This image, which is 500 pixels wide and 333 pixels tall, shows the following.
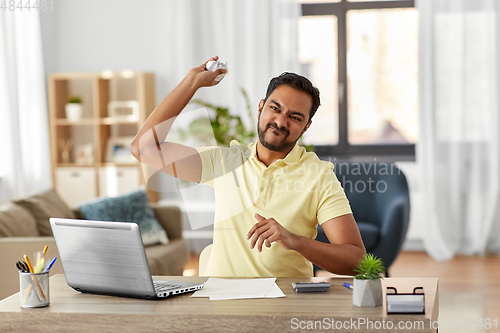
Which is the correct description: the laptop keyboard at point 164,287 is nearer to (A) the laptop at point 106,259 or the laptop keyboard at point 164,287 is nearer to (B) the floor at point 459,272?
(A) the laptop at point 106,259

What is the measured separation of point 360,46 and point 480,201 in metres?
1.61

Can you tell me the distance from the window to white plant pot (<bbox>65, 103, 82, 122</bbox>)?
1901 millimetres

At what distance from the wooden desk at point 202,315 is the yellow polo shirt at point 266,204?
1.02 feet

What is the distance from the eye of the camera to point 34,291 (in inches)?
49.1

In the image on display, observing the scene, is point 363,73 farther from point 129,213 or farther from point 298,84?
point 298,84

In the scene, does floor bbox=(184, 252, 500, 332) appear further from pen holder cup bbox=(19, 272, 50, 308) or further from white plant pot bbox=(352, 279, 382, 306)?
pen holder cup bbox=(19, 272, 50, 308)

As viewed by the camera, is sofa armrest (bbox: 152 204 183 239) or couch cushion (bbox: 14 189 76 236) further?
sofa armrest (bbox: 152 204 183 239)

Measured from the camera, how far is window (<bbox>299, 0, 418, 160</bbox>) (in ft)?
15.7

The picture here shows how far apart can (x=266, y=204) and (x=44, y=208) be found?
189 centimetres

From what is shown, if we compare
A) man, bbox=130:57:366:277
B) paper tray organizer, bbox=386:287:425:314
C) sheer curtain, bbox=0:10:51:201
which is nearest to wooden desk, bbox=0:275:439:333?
paper tray organizer, bbox=386:287:425:314

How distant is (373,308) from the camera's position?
1.17 metres

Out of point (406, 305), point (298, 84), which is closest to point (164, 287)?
point (406, 305)

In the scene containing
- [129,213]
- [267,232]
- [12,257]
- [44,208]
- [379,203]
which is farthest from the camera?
[379,203]

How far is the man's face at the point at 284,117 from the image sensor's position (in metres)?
1.64
